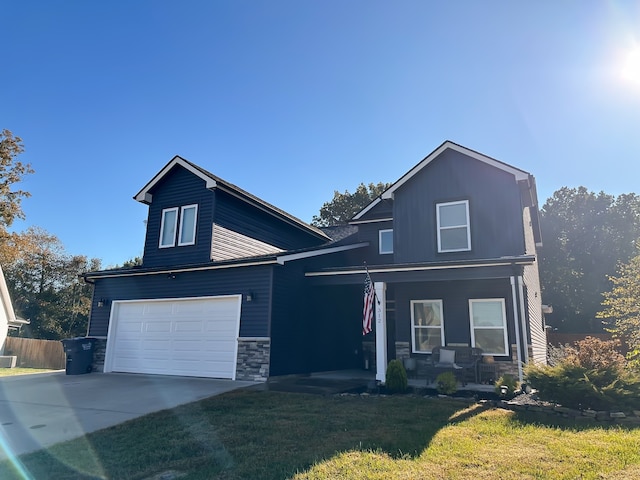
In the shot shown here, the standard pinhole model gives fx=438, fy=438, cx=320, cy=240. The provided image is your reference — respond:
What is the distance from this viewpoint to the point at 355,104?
515 inches

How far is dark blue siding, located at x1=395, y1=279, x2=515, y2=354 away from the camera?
1222cm

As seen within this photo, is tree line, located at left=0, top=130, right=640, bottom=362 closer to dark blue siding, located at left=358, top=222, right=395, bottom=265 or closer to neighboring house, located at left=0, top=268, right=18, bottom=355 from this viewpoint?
→ neighboring house, located at left=0, top=268, right=18, bottom=355

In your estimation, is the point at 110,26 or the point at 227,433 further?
the point at 110,26

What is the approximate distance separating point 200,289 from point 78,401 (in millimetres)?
4947

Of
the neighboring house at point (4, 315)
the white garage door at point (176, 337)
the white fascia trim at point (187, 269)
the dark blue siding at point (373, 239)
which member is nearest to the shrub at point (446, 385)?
the white fascia trim at point (187, 269)

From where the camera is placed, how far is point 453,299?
41.7 ft

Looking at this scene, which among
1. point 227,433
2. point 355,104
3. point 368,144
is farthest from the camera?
point 368,144

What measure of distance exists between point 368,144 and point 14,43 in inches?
414

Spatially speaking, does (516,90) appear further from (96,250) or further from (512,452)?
(96,250)

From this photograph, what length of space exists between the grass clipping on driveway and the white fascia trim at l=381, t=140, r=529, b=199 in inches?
279

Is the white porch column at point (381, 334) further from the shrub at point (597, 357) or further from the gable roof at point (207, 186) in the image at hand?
the gable roof at point (207, 186)

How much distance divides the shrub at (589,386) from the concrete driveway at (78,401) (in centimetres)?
675

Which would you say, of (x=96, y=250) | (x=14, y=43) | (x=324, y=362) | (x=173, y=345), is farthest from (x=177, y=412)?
(x=96, y=250)

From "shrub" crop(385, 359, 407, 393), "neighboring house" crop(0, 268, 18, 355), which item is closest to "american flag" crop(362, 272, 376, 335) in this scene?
"shrub" crop(385, 359, 407, 393)
